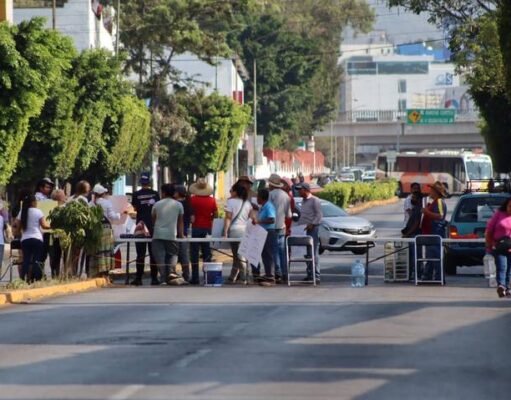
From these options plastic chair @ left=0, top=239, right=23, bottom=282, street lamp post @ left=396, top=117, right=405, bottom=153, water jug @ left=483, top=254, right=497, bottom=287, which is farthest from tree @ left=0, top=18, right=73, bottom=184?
street lamp post @ left=396, top=117, right=405, bottom=153

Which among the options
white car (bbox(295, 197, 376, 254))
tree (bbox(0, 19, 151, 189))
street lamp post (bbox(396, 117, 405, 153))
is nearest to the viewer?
white car (bbox(295, 197, 376, 254))

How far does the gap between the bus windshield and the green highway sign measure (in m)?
22.4

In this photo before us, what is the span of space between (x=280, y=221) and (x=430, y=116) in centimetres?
9482

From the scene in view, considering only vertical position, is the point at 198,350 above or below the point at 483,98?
below

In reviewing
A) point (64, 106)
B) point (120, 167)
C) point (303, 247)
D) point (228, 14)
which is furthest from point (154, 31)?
point (303, 247)

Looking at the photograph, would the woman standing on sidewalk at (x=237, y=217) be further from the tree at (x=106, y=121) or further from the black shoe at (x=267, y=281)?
the tree at (x=106, y=121)

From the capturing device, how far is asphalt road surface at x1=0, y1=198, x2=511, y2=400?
41.6 feet

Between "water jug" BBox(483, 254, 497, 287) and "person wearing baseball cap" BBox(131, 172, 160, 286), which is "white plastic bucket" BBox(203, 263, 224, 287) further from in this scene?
"water jug" BBox(483, 254, 497, 287)

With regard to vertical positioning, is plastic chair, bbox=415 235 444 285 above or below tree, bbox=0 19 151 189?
below

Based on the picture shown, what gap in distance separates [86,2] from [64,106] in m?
18.4

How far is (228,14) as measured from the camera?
69312mm

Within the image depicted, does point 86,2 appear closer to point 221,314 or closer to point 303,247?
point 303,247

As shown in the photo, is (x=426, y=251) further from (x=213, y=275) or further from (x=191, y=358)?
(x=191, y=358)

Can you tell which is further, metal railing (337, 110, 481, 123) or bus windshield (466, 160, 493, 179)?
metal railing (337, 110, 481, 123)
